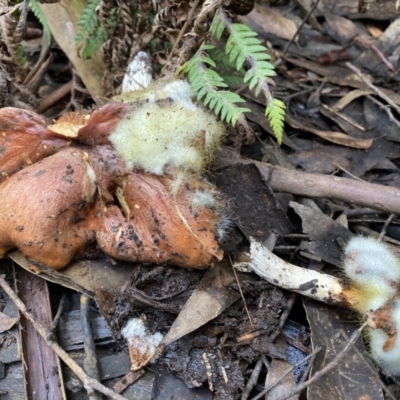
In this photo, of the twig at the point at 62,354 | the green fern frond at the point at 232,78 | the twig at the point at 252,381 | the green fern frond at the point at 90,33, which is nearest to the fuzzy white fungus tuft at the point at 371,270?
the twig at the point at 252,381

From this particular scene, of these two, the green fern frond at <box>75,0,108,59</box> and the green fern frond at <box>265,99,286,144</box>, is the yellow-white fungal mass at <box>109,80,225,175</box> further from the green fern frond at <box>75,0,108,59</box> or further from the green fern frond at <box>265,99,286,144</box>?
the green fern frond at <box>75,0,108,59</box>

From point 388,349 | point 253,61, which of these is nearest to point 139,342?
point 388,349

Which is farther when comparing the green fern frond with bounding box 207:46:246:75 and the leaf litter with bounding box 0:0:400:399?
the green fern frond with bounding box 207:46:246:75

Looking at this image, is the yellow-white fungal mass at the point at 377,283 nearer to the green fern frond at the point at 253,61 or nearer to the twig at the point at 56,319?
the green fern frond at the point at 253,61

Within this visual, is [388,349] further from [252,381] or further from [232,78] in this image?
[232,78]

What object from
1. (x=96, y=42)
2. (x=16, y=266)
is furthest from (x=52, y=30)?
(x=16, y=266)

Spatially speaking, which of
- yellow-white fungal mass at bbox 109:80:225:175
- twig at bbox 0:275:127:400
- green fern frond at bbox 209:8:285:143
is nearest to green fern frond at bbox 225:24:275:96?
green fern frond at bbox 209:8:285:143
